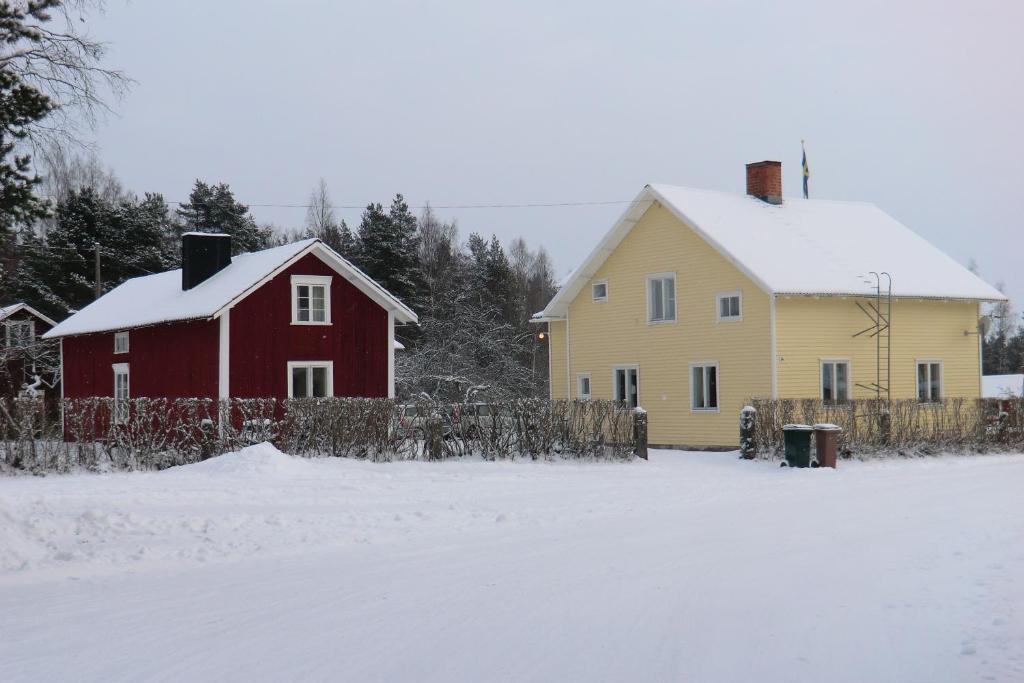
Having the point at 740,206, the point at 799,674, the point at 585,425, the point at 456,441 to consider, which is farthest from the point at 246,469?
the point at 740,206

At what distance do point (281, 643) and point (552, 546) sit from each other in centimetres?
482

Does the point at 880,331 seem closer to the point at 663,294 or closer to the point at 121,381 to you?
the point at 663,294

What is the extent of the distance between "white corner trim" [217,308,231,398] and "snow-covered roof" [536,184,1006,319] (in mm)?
10067

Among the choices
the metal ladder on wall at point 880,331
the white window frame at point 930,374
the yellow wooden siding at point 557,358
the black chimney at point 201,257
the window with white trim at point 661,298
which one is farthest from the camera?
the yellow wooden siding at point 557,358

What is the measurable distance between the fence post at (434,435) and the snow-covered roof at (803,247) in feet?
29.8

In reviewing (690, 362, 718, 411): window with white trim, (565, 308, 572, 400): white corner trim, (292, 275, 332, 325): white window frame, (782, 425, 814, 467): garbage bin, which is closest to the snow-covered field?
(782, 425, 814, 467): garbage bin

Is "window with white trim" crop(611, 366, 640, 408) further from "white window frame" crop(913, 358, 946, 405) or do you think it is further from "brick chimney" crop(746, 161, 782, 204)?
"white window frame" crop(913, 358, 946, 405)

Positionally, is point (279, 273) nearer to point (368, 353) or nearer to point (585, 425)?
point (368, 353)

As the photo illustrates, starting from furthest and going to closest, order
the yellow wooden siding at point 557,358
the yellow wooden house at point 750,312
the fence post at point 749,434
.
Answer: the yellow wooden siding at point 557,358 < the yellow wooden house at point 750,312 < the fence post at point 749,434

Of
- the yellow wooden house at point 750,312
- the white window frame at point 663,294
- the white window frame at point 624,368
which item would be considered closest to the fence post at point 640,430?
the yellow wooden house at point 750,312

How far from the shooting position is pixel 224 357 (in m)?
27.1

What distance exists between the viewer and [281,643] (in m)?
7.48

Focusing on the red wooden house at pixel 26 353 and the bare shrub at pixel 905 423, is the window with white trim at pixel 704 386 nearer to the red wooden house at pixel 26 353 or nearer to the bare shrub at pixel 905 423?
the bare shrub at pixel 905 423

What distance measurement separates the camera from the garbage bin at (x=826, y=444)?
21828mm
